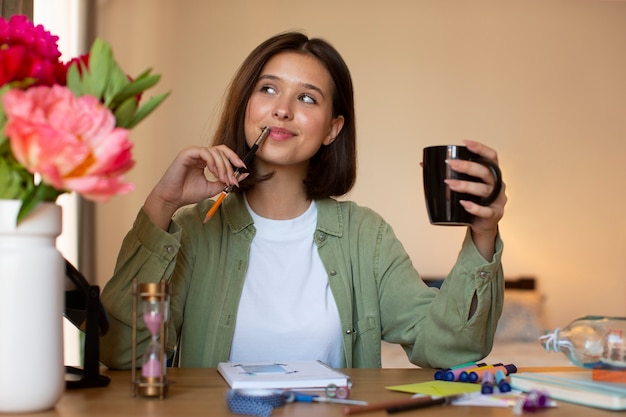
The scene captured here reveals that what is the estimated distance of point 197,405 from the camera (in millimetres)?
843

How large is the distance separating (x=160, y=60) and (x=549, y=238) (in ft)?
7.83

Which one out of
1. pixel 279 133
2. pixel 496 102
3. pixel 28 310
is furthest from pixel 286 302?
pixel 496 102

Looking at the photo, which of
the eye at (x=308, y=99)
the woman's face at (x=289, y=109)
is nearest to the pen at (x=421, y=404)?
the woman's face at (x=289, y=109)

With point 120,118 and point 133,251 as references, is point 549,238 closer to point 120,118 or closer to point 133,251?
point 133,251

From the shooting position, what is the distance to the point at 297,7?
13.5 ft

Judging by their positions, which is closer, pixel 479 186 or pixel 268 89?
pixel 479 186

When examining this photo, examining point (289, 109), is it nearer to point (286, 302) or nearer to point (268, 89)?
point (268, 89)

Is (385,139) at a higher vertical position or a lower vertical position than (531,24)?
lower

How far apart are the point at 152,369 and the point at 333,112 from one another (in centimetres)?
88

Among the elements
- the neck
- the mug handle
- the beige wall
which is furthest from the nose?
the beige wall

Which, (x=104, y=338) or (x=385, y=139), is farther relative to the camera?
(x=385, y=139)

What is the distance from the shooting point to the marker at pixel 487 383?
0.93 m

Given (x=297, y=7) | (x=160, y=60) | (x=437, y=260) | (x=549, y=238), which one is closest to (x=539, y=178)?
(x=549, y=238)

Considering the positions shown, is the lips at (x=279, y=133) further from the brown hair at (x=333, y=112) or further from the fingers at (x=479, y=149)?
the fingers at (x=479, y=149)
